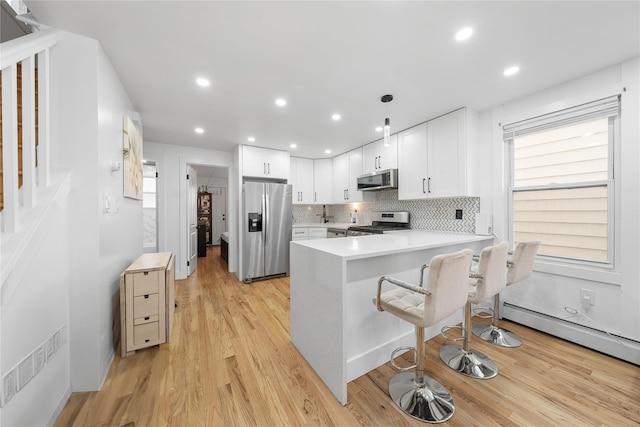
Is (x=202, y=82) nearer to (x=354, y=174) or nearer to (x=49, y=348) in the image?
(x=49, y=348)

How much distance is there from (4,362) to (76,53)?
188 cm

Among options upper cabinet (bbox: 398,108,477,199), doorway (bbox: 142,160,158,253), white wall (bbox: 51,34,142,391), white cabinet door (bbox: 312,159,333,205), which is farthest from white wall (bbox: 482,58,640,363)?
doorway (bbox: 142,160,158,253)

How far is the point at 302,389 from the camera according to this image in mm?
1629

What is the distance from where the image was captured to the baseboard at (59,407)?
134 centimetres

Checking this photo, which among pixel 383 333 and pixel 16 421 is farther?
pixel 383 333

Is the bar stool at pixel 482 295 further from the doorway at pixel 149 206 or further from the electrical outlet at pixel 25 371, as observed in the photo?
the doorway at pixel 149 206

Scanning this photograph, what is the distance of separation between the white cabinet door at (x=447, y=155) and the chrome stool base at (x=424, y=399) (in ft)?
6.82

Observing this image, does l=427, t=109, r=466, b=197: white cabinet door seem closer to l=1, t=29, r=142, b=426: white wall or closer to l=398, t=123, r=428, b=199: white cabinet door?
l=398, t=123, r=428, b=199: white cabinet door

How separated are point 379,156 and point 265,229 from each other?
2368mm

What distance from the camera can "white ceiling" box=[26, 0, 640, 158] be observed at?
1.40 meters

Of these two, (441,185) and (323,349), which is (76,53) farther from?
(441,185)

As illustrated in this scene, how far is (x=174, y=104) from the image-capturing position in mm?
2613

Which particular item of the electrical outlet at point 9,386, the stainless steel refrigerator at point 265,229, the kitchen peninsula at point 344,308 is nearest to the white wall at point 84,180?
the electrical outlet at point 9,386

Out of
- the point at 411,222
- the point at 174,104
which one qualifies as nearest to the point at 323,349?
the point at 411,222
